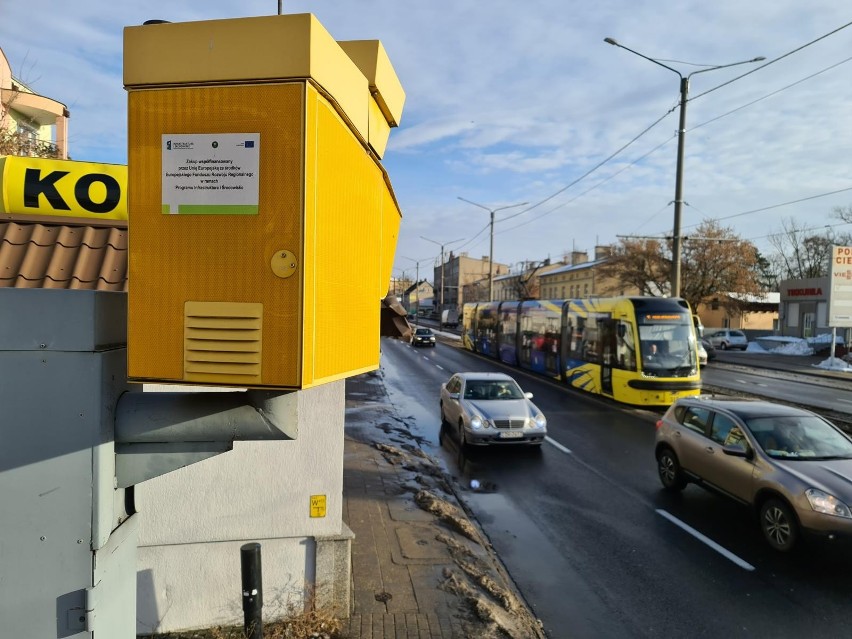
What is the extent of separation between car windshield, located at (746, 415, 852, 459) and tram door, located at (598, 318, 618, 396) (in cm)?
967

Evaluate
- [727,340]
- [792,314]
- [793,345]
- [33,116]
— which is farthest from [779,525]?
[792,314]

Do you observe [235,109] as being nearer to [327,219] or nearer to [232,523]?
[327,219]

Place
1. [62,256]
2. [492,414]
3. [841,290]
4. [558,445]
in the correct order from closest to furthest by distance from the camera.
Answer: [62,256] < [492,414] < [558,445] < [841,290]

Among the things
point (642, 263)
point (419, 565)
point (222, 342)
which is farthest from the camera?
point (642, 263)

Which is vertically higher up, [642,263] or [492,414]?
[642,263]

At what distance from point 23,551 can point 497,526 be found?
645 centimetres

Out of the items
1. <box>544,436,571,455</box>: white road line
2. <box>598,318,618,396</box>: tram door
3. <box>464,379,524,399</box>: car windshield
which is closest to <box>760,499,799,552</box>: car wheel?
<box>544,436,571,455</box>: white road line

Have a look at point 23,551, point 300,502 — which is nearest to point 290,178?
point 23,551

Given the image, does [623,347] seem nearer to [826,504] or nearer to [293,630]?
[826,504]

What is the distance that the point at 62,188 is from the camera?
16.5 feet

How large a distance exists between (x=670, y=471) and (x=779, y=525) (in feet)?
7.72

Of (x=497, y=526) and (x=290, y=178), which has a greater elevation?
(x=290, y=178)

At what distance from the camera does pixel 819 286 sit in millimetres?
44156

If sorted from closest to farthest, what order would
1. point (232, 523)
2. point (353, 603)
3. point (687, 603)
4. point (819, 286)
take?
point (232, 523), point (353, 603), point (687, 603), point (819, 286)
